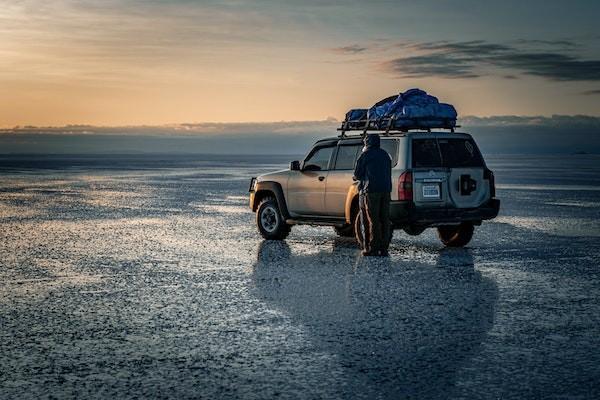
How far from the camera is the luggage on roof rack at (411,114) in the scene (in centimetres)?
1335

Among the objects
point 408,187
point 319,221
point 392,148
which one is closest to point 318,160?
point 319,221

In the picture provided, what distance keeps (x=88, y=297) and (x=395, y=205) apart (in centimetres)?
537

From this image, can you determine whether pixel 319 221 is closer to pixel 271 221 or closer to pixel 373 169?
pixel 271 221

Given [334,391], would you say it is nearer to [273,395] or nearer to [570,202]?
[273,395]

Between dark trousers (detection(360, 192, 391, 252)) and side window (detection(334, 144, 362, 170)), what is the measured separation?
57.3 inches

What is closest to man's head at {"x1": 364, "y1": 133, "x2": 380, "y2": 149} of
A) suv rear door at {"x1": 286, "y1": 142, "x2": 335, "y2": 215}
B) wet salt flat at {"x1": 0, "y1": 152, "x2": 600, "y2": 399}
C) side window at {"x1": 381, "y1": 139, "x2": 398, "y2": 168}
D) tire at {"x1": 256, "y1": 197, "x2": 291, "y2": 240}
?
side window at {"x1": 381, "y1": 139, "x2": 398, "y2": 168}

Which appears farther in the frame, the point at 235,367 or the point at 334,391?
the point at 235,367

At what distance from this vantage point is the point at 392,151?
1303 centimetres

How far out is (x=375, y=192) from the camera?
12531 millimetres

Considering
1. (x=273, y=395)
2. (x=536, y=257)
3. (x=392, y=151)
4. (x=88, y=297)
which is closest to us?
(x=273, y=395)

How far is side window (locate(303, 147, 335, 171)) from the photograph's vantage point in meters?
14.4

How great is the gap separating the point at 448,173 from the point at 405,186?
0.75 m

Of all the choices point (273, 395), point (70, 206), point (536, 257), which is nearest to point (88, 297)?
point (273, 395)

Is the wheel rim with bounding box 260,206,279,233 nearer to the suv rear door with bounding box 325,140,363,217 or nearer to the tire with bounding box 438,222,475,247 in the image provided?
the suv rear door with bounding box 325,140,363,217
